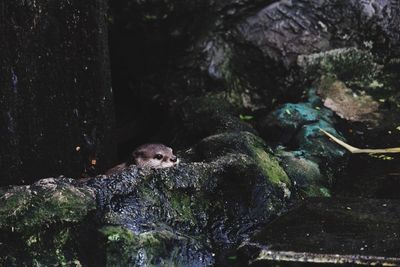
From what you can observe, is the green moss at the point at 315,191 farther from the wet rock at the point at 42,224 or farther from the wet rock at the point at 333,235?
the wet rock at the point at 42,224

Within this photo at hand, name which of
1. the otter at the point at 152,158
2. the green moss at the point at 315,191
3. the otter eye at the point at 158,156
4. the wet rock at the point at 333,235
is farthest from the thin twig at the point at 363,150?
the otter eye at the point at 158,156

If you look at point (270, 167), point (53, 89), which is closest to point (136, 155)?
point (53, 89)

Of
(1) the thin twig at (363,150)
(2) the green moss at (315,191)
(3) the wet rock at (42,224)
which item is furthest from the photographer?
(1) the thin twig at (363,150)

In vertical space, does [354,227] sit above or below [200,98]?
below

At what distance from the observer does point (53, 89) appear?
418 cm

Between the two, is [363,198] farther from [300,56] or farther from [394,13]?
[394,13]

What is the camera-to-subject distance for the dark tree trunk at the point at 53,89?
3.93 meters

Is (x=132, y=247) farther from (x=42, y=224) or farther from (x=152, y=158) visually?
(x=152, y=158)

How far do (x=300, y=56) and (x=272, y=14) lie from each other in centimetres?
50

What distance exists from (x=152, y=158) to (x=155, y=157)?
1.3 inches

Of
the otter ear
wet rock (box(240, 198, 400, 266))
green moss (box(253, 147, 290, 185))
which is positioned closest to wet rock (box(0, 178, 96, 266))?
wet rock (box(240, 198, 400, 266))

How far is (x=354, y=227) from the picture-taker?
360 cm

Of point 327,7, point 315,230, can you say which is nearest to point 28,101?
point 315,230

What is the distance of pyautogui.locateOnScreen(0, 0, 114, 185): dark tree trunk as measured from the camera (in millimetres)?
3928
